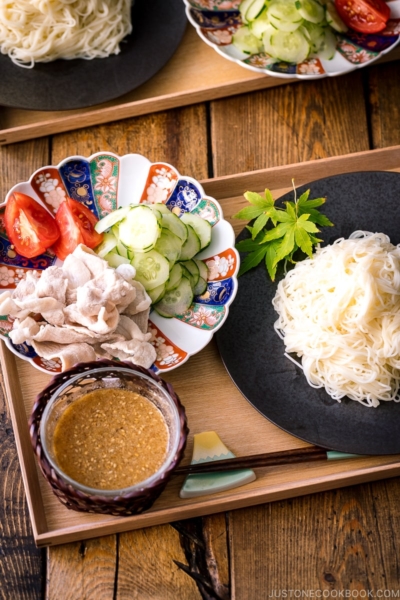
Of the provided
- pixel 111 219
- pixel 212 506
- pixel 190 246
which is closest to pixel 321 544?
pixel 212 506

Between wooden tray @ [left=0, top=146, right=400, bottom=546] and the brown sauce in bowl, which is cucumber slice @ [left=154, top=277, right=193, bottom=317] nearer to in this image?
wooden tray @ [left=0, top=146, right=400, bottom=546]

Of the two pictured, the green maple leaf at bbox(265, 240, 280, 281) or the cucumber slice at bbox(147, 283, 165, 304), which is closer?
the cucumber slice at bbox(147, 283, 165, 304)

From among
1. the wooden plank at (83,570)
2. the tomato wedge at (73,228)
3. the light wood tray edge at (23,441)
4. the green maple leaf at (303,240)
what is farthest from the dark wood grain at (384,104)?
the wooden plank at (83,570)

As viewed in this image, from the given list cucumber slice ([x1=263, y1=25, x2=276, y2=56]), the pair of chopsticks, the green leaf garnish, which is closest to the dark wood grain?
cucumber slice ([x1=263, y1=25, x2=276, y2=56])

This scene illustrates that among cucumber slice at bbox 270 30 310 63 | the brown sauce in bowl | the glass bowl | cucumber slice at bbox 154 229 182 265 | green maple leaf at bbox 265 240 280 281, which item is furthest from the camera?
cucumber slice at bbox 270 30 310 63

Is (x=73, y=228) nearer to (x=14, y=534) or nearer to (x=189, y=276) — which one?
(x=189, y=276)

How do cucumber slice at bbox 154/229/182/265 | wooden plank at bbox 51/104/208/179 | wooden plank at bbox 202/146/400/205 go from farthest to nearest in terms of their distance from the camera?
wooden plank at bbox 51/104/208/179, wooden plank at bbox 202/146/400/205, cucumber slice at bbox 154/229/182/265

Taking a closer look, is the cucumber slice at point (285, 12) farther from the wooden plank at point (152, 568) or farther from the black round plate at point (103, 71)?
the wooden plank at point (152, 568)
